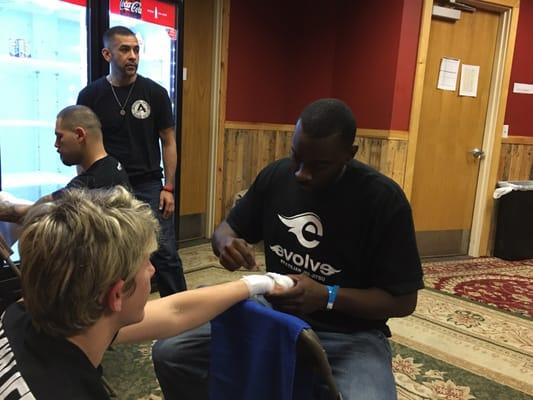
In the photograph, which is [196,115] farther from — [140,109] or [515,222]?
[515,222]

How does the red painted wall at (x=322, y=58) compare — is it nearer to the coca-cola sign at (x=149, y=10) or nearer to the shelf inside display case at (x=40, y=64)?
the coca-cola sign at (x=149, y=10)

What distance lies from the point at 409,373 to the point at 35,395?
6.23ft

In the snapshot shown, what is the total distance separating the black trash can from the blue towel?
3.77 meters

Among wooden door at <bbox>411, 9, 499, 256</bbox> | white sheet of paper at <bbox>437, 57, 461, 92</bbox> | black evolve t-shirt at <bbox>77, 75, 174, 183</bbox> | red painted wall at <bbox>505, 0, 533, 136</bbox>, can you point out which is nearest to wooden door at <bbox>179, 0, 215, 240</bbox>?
black evolve t-shirt at <bbox>77, 75, 174, 183</bbox>

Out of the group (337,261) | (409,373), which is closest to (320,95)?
(409,373)

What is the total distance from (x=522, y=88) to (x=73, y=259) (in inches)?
179

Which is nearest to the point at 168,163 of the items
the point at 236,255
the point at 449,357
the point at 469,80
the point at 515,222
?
the point at 236,255

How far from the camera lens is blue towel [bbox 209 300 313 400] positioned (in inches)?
39.9

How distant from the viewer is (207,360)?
136 cm

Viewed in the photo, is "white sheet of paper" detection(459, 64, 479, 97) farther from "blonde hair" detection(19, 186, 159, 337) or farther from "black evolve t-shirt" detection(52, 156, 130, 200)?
"blonde hair" detection(19, 186, 159, 337)

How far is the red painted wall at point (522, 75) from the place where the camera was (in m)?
4.18

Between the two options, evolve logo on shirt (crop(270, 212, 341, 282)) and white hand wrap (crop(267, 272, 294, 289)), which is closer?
white hand wrap (crop(267, 272, 294, 289))

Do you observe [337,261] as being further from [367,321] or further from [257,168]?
[257,168]

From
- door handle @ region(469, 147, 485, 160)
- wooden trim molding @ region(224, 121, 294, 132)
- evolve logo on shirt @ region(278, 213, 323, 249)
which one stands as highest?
wooden trim molding @ region(224, 121, 294, 132)
